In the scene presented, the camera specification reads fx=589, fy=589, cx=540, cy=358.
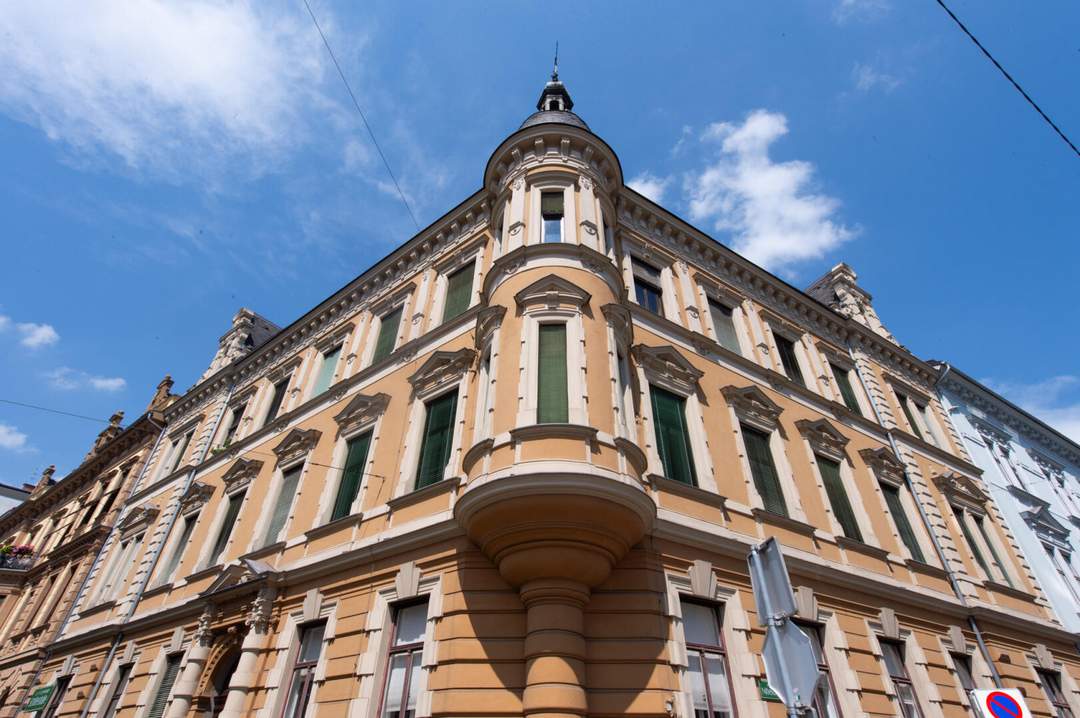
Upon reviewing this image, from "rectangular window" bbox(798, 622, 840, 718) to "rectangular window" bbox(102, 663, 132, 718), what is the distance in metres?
16.3

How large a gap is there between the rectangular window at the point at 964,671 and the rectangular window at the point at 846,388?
6.60 m

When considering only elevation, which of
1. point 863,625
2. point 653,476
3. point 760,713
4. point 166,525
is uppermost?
point 166,525

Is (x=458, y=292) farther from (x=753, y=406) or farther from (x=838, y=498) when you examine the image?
(x=838, y=498)

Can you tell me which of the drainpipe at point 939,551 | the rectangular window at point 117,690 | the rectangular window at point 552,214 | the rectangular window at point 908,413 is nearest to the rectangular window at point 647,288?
the rectangular window at point 552,214

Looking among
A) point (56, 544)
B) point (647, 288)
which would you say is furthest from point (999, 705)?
point (56, 544)

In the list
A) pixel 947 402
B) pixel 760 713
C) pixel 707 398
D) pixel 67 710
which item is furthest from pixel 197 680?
pixel 947 402

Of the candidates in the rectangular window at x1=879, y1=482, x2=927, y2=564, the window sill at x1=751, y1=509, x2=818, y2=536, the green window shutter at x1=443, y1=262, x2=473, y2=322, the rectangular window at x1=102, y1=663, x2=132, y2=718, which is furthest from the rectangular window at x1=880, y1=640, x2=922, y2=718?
the rectangular window at x1=102, y1=663, x2=132, y2=718

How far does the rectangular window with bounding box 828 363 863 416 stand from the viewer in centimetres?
1847

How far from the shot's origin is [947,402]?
23.3 meters

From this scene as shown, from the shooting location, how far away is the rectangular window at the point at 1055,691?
49.4 feet

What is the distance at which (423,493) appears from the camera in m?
11.7

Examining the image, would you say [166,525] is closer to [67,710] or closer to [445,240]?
[67,710]

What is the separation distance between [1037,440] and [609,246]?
24629mm

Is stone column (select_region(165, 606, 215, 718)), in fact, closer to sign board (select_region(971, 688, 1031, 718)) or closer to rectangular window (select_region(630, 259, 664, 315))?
rectangular window (select_region(630, 259, 664, 315))
